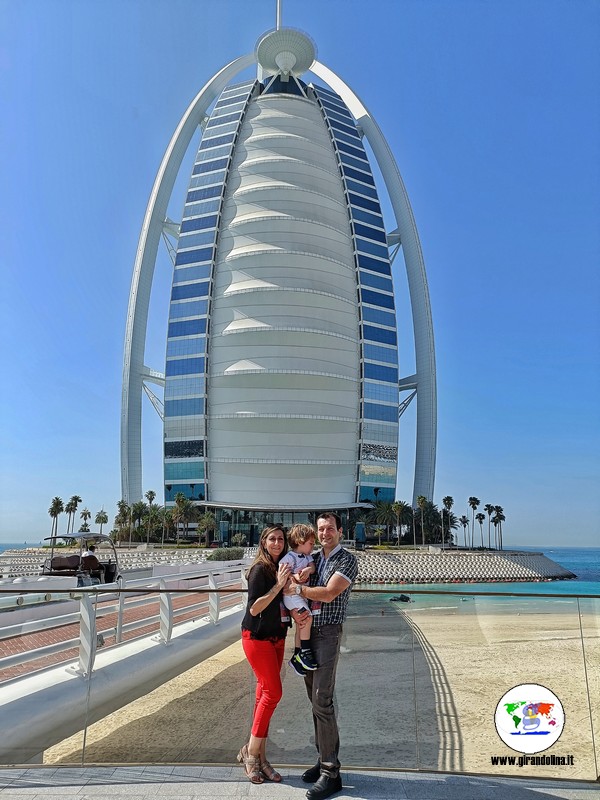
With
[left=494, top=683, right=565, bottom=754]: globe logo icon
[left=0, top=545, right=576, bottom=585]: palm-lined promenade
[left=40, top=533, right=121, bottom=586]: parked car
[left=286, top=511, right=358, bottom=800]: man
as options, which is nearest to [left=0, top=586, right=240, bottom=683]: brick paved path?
Result: [left=286, top=511, right=358, bottom=800]: man

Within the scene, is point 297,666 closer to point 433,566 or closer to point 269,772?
point 269,772

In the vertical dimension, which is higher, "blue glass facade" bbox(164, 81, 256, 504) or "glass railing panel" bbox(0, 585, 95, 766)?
"blue glass facade" bbox(164, 81, 256, 504)

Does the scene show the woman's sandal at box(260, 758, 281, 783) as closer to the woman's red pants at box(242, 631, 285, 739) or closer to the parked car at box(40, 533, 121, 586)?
the woman's red pants at box(242, 631, 285, 739)

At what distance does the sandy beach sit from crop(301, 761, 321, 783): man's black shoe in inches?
12.4

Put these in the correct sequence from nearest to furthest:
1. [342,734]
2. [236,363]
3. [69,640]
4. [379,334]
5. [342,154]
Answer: [342,734] < [69,640] < [236,363] < [379,334] < [342,154]

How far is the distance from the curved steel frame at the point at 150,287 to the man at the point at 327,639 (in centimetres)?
8469

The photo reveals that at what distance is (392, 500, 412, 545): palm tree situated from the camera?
88500 mm

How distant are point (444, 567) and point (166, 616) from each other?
61970 millimetres

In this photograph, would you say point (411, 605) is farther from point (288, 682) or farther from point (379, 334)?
point (379, 334)

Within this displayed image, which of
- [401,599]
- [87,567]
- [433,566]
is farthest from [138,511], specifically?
[401,599]

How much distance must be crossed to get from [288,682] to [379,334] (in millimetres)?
90043

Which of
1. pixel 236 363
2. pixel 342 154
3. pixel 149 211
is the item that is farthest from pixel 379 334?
pixel 149 211

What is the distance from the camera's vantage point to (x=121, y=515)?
90188 mm

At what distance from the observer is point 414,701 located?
569cm
